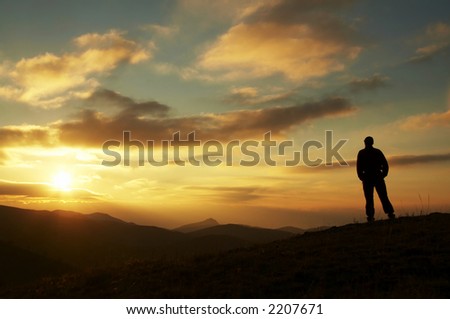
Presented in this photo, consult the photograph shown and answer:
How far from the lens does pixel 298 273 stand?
12523 millimetres

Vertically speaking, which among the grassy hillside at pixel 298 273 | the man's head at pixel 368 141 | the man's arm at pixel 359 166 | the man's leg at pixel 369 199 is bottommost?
the grassy hillside at pixel 298 273

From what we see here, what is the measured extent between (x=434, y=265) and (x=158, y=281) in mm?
7612

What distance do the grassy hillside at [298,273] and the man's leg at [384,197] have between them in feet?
9.83

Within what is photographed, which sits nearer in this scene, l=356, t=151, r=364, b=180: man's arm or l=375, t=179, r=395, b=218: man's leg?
l=375, t=179, r=395, b=218: man's leg

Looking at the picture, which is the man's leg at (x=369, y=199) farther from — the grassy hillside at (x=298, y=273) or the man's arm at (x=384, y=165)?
the grassy hillside at (x=298, y=273)

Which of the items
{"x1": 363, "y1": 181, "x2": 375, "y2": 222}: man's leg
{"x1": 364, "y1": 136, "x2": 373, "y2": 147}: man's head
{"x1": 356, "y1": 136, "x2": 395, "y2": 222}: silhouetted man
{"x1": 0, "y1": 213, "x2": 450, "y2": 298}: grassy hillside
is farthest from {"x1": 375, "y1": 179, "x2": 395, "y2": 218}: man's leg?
{"x1": 0, "y1": 213, "x2": 450, "y2": 298}: grassy hillside

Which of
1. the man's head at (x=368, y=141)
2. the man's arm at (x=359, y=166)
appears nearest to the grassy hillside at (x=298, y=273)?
the man's arm at (x=359, y=166)

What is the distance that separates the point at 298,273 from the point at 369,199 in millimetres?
8879

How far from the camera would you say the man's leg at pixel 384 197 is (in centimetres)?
2002

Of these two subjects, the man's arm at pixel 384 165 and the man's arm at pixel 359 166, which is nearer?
the man's arm at pixel 384 165

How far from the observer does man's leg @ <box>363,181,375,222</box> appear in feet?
66.0

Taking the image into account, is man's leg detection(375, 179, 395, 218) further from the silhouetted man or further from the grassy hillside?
the grassy hillside
